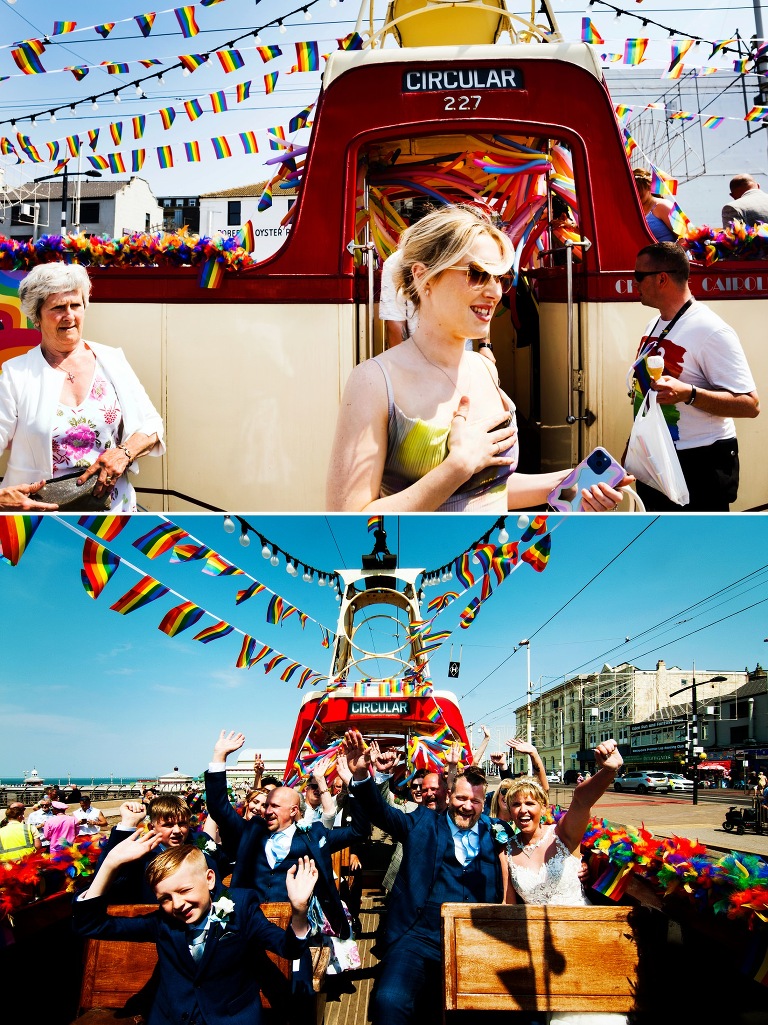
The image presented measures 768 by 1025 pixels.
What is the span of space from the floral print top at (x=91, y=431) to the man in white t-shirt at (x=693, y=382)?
199 centimetres

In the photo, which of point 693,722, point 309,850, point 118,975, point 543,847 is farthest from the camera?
point 309,850

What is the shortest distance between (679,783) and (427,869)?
1102 millimetres

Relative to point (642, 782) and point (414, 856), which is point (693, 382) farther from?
point (414, 856)

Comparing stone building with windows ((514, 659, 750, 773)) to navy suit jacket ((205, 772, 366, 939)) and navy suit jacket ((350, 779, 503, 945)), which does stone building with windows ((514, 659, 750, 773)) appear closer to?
navy suit jacket ((350, 779, 503, 945))

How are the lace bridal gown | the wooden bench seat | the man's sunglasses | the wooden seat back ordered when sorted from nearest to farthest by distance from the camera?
the man's sunglasses, the wooden seat back, the wooden bench seat, the lace bridal gown

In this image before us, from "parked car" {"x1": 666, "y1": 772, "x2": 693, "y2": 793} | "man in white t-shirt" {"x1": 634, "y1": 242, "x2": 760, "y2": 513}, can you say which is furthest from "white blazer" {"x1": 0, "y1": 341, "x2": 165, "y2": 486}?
"parked car" {"x1": 666, "y1": 772, "x2": 693, "y2": 793}

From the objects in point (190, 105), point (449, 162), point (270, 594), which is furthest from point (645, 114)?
point (270, 594)

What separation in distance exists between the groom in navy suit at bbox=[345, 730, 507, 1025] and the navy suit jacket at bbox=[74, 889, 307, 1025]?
1.89 ft

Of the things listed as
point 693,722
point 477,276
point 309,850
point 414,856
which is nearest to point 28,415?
point 477,276

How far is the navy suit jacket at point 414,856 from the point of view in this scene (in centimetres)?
370

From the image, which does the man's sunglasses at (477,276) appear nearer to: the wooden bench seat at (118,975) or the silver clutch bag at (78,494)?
the silver clutch bag at (78,494)

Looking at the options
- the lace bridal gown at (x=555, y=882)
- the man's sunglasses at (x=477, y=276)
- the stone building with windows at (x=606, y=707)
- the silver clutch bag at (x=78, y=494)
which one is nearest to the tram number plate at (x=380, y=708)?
the lace bridal gown at (x=555, y=882)

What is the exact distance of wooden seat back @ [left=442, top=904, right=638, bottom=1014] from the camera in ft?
10.3

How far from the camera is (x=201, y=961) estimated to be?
116 inches
